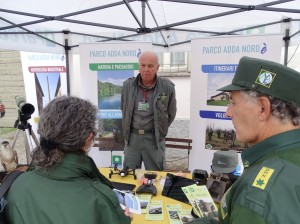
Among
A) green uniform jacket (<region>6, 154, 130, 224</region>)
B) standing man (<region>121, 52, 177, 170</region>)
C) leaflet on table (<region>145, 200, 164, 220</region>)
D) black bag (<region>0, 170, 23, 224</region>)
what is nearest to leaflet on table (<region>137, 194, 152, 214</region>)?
leaflet on table (<region>145, 200, 164, 220</region>)

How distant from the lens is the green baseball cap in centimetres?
89

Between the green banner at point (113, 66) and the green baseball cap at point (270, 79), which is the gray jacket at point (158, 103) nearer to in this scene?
the green banner at point (113, 66)

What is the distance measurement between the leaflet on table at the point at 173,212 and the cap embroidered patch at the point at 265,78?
1.03 metres

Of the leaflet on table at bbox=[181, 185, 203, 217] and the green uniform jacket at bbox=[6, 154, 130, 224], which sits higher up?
the green uniform jacket at bbox=[6, 154, 130, 224]

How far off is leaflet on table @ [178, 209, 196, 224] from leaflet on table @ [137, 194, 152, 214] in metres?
0.23

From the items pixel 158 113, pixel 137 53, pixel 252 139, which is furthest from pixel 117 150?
pixel 252 139

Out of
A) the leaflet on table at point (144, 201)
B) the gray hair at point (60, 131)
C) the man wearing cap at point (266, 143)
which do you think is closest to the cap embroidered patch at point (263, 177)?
the man wearing cap at point (266, 143)

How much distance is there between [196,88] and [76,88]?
264cm

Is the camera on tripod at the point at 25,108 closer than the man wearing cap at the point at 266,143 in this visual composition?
No

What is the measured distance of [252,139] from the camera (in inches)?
39.2

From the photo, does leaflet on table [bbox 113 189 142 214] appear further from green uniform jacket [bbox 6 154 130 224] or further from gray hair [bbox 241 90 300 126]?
gray hair [bbox 241 90 300 126]

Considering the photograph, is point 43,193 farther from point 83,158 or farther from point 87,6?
point 87,6

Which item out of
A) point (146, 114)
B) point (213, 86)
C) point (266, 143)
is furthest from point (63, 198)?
point (213, 86)

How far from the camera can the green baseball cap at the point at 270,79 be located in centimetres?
89
